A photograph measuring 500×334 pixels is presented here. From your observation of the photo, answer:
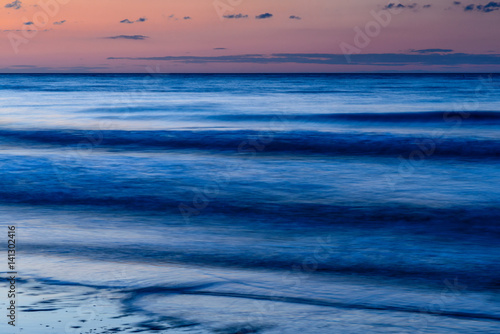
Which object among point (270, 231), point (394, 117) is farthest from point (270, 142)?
point (394, 117)

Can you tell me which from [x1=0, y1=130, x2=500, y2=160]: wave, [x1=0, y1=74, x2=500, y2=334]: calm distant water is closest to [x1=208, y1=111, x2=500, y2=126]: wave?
[x1=0, y1=130, x2=500, y2=160]: wave

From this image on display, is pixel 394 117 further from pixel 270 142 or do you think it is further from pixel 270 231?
pixel 270 231

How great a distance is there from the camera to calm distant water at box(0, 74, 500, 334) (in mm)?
4047

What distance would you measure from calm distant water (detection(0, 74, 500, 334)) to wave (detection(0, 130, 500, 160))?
147 millimetres

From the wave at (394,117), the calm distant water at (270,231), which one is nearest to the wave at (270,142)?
the calm distant water at (270,231)

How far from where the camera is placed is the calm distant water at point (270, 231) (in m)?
4.05

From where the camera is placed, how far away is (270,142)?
52.2 feet

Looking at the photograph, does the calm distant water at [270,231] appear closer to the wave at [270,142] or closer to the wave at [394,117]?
the wave at [270,142]

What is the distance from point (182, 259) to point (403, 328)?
7.47ft

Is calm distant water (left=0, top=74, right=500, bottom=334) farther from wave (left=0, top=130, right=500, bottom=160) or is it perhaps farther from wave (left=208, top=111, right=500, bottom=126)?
wave (left=208, top=111, right=500, bottom=126)

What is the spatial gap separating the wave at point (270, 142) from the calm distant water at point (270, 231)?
0.15 m

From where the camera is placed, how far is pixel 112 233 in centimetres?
626

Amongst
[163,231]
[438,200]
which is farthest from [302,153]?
[163,231]

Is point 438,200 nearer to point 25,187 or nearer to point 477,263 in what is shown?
point 477,263
